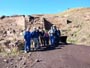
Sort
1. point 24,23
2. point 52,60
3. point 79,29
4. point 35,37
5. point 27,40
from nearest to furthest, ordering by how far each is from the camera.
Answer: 1. point 52,60
2. point 27,40
3. point 35,37
4. point 79,29
5. point 24,23

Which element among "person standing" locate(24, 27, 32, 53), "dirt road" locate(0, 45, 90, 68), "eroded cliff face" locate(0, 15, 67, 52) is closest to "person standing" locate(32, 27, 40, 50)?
"person standing" locate(24, 27, 32, 53)

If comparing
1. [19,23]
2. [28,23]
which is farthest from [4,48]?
[19,23]

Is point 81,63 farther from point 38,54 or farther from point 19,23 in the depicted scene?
point 19,23

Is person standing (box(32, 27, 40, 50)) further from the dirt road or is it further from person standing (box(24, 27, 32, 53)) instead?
the dirt road

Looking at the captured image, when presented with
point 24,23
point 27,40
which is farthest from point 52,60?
point 24,23

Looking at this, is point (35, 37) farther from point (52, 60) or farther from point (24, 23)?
point (24, 23)

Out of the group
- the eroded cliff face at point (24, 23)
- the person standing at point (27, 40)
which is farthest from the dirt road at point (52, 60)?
the eroded cliff face at point (24, 23)

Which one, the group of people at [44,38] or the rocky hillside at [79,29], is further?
the rocky hillside at [79,29]

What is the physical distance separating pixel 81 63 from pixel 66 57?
1.63 m

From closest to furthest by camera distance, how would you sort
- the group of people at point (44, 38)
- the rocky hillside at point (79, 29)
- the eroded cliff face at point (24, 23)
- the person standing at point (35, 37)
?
the person standing at point (35, 37) < the group of people at point (44, 38) < the rocky hillside at point (79, 29) < the eroded cliff face at point (24, 23)

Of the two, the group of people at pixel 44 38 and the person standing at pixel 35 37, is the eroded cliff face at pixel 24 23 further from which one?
the person standing at pixel 35 37

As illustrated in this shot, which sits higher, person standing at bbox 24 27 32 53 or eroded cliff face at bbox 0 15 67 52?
eroded cliff face at bbox 0 15 67 52

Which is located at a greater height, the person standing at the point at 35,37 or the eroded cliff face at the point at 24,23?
the eroded cliff face at the point at 24,23

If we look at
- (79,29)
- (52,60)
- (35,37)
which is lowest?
(52,60)
